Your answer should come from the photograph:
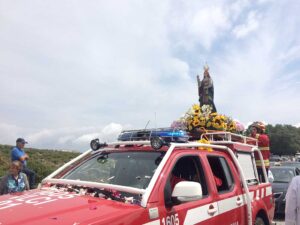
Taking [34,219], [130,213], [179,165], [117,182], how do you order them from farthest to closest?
1. [179,165]
2. [117,182]
3. [130,213]
4. [34,219]

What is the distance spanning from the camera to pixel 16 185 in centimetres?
757

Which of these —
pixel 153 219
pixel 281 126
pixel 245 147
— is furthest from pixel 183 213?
pixel 281 126

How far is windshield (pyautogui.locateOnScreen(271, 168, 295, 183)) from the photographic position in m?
13.2

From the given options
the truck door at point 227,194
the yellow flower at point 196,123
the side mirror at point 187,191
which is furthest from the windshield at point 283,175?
the side mirror at point 187,191

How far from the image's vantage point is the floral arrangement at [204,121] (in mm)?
7491

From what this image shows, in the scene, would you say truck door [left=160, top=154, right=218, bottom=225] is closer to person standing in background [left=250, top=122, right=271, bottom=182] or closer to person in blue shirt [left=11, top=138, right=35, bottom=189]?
person standing in background [left=250, top=122, right=271, bottom=182]

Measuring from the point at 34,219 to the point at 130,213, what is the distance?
83 cm

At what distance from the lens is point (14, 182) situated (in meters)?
7.58

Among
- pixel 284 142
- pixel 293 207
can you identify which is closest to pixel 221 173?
pixel 293 207

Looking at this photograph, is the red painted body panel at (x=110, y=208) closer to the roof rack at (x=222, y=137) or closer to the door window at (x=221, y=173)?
the door window at (x=221, y=173)

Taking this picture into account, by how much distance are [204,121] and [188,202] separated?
10.3ft

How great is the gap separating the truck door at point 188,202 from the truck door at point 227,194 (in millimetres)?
267

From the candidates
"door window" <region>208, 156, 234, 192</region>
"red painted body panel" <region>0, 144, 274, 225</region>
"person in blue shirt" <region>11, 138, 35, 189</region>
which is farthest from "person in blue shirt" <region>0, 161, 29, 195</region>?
"door window" <region>208, 156, 234, 192</region>

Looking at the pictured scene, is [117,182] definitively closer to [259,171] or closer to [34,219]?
[34,219]
